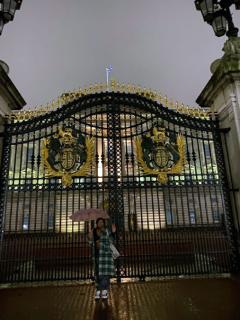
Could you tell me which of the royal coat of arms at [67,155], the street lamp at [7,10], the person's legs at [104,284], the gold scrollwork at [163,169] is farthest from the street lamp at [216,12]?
the person's legs at [104,284]

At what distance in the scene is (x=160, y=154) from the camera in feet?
25.7

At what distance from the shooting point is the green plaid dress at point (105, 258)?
17.1 ft

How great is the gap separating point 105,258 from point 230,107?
5094 mm

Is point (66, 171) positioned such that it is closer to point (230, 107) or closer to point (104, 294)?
point (104, 294)

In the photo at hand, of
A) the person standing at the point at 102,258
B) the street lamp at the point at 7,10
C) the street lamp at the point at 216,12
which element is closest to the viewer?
the person standing at the point at 102,258

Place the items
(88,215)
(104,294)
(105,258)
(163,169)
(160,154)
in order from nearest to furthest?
(104,294)
(105,258)
(88,215)
(163,169)
(160,154)

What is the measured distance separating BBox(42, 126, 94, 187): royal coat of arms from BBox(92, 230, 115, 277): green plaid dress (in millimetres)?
2426

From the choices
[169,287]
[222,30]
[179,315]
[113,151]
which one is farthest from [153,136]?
[179,315]

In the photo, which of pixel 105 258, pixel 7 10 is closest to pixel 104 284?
pixel 105 258

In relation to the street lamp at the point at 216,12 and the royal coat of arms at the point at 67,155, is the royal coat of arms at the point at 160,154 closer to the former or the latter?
the royal coat of arms at the point at 67,155

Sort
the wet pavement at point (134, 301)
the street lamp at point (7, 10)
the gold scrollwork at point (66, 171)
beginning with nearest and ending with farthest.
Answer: the wet pavement at point (134, 301), the street lamp at point (7, 10), the gold scrollwork at point (66, 171)

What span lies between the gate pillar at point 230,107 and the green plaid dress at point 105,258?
3.62 m

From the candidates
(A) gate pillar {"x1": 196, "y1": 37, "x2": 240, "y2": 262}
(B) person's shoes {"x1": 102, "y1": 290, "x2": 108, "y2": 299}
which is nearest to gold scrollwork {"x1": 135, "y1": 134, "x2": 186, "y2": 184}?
(A) gate pillar {"x1": 196, "y1": 37, "x2": 240, "y2": 262}

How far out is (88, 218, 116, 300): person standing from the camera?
5.14 meters
